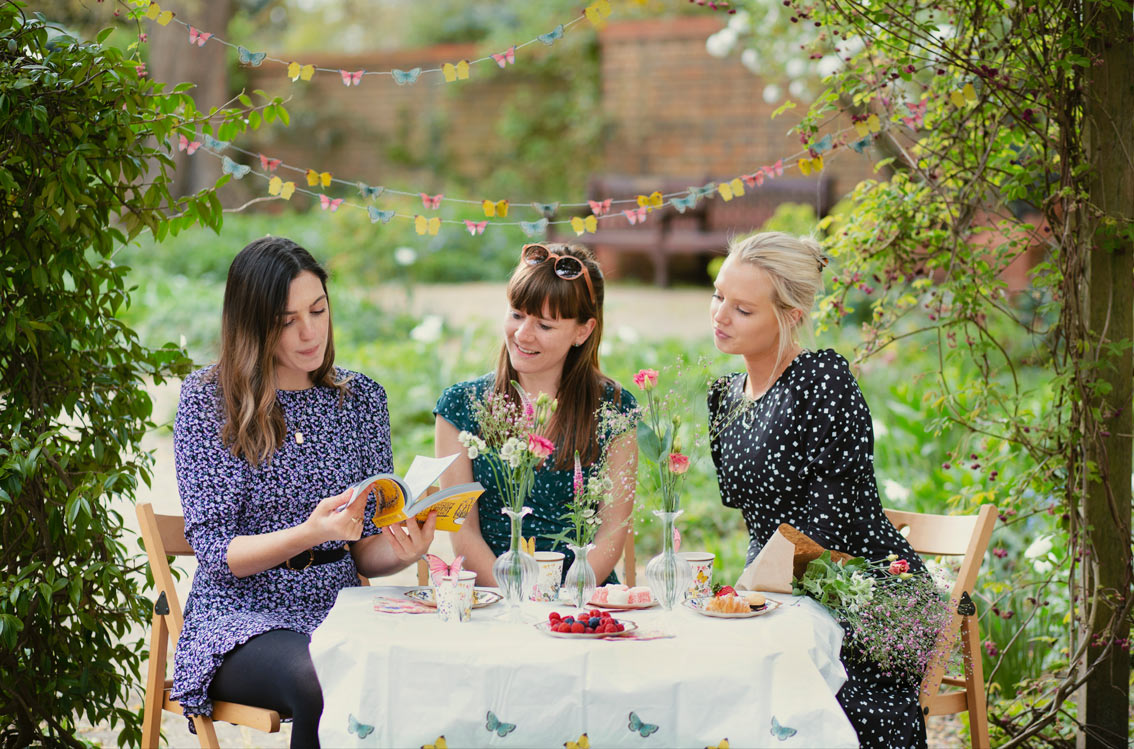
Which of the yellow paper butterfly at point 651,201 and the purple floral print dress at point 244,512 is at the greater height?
the yellow paper butterfly at point 651,201

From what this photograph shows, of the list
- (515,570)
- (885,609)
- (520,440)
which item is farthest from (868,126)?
(515,570)

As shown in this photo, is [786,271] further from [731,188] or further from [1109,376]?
[1109,376]

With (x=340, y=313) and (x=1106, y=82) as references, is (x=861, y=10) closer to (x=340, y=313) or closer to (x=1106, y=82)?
(x=1106, y=82)

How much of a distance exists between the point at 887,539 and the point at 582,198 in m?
12.7

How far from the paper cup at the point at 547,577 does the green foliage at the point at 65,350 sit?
112 centimetres

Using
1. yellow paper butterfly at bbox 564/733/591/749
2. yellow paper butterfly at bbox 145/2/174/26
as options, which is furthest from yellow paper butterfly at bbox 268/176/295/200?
yellow paper butterfly at bbox 564/733/591/749

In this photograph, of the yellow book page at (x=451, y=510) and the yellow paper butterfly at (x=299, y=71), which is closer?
the yellow book page at (x=451, y=510)

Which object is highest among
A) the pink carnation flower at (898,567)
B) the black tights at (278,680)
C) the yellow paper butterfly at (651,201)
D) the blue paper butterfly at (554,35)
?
the blue paper butterfly at (554,35)

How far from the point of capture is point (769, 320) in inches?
109

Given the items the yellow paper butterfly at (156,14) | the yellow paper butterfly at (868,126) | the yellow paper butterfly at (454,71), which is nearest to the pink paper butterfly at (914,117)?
the yellow paper butterfly at (868,126)

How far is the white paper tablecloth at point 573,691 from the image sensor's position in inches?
78.9

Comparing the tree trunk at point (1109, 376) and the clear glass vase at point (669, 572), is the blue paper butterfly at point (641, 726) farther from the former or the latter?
the tree trunk at point (1109, 376)

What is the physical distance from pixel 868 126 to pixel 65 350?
226cm

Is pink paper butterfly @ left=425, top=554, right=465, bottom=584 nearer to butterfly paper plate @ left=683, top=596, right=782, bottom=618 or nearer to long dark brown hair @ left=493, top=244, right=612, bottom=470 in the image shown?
butterfly paper plate @ left=683, top=596, right=782, bottom=618
